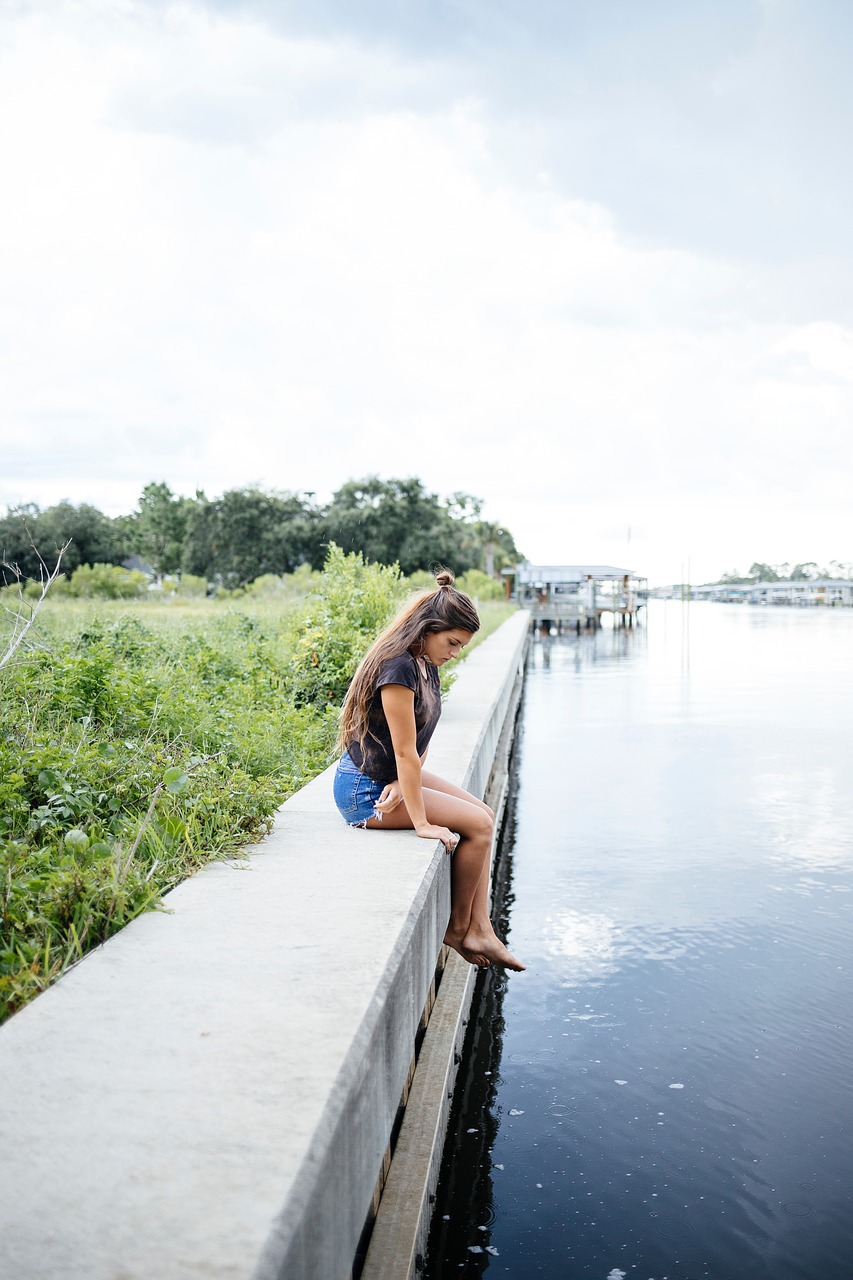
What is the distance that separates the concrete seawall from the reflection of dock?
51.6 m

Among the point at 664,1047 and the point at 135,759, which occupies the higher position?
the point at 135,759

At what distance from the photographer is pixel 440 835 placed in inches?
177

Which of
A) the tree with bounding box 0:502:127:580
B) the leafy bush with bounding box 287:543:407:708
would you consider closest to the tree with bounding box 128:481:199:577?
the tree with bounding box 0:502:127:580

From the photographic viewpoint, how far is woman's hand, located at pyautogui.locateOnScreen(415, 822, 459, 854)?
4.48m

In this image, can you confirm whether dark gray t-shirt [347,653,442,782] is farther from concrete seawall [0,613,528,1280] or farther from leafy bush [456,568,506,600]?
leafy bush [456,568,506,600]

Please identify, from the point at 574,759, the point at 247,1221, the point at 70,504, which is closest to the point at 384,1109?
the point at 247,1221

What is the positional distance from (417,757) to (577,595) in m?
68.6

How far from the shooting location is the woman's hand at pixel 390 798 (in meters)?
4.62

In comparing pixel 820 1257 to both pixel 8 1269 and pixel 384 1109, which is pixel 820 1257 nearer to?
pixel 384 1109

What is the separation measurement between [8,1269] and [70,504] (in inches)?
2597

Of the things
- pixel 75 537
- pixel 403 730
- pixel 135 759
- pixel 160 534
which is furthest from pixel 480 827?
pixel 160 534

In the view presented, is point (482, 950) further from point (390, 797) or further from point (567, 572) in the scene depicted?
point (567, 572)

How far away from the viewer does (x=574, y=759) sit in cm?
1411

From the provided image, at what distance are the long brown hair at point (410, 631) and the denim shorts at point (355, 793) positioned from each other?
0.90ft
